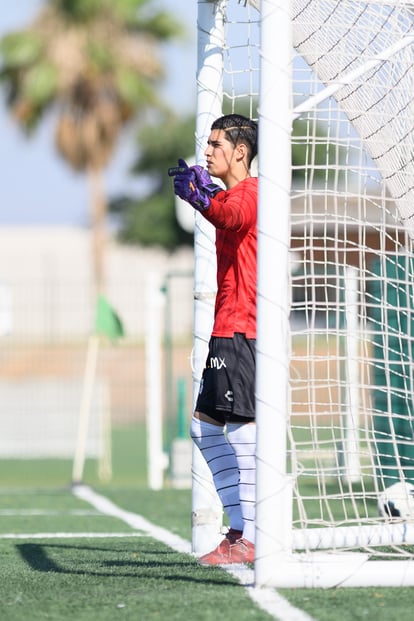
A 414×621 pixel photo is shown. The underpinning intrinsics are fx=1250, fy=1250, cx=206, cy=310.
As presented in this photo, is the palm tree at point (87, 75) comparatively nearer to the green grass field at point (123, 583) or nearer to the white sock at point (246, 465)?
the green grass field at point (123, 583)

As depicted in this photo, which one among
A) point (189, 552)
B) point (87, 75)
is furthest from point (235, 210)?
point (87, 75)

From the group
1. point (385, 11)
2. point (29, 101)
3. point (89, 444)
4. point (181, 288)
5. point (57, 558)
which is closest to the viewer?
point (385, 11)

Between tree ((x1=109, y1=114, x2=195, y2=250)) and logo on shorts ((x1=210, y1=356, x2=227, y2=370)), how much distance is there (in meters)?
43.2

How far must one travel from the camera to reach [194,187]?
497cm

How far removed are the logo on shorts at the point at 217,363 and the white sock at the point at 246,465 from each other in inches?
10.4

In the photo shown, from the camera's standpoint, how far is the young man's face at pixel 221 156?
218 inches

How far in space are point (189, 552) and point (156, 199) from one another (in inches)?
1809

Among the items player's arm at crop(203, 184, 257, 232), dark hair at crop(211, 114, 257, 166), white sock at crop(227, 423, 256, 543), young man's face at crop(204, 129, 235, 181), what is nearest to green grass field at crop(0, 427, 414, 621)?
white sock at crop(227, 423, 256, 543)

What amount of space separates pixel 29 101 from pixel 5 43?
1.81m

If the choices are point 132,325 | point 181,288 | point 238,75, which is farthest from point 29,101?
point 238,75

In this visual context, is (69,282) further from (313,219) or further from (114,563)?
(313,219)

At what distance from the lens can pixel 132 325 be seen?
28.0 metres

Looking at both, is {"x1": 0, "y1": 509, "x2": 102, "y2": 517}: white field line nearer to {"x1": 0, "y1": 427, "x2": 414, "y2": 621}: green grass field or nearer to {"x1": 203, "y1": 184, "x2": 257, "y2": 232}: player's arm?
{"x1": 0, "y1": 427, "x2": 414, "y2": 621}: green grass field

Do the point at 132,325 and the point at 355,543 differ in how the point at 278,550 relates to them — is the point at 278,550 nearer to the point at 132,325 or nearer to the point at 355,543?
the point at 355,543
